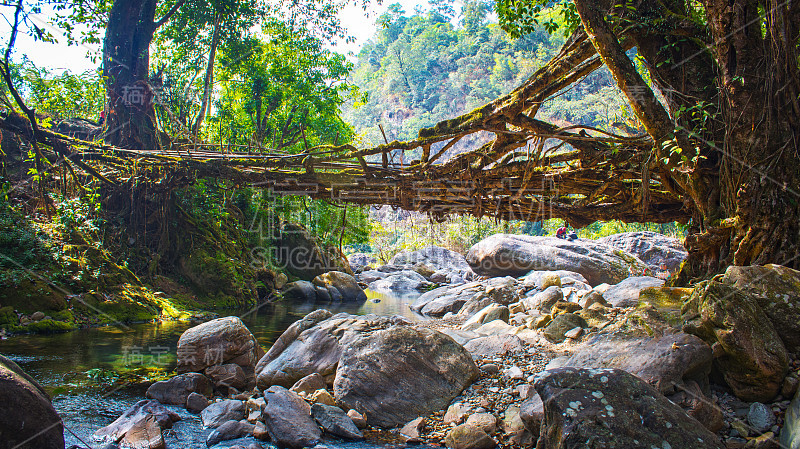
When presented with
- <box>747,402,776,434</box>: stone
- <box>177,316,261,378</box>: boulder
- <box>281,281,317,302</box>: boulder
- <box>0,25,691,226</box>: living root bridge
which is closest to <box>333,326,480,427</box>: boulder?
<box>177,316,261,378</box>: boulder

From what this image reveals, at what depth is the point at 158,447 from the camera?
11.4 ft

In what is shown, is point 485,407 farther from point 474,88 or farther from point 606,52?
point 474,88

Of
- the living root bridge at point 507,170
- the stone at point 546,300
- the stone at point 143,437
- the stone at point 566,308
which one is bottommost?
the stone at point 546,300

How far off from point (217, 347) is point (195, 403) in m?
1.03

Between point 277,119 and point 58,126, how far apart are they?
20.5 ft

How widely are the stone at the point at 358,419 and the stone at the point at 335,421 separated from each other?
0.14ft

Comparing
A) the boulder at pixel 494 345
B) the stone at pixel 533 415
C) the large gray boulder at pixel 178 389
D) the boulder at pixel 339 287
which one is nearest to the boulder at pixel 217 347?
the large gray boulder at pixel 178 389

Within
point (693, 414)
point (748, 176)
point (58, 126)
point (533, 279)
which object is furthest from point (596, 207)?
point (58, 126)

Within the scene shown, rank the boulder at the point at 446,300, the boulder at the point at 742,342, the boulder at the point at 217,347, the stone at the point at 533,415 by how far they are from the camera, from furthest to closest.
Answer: the boulder at the point at 446,300 → the boulder at the point at 217,347 → the stone at the point at 533,415 → the boulder at the point at 742,342

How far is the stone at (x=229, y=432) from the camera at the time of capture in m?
3.63

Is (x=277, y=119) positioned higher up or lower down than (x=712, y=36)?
higher up

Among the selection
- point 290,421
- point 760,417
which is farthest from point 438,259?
point 760,417

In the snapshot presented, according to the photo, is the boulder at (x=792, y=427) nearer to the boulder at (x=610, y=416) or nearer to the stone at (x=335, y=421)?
the boulder at (x=610, y=416)

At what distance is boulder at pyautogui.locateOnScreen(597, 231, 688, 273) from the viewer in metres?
16.7
